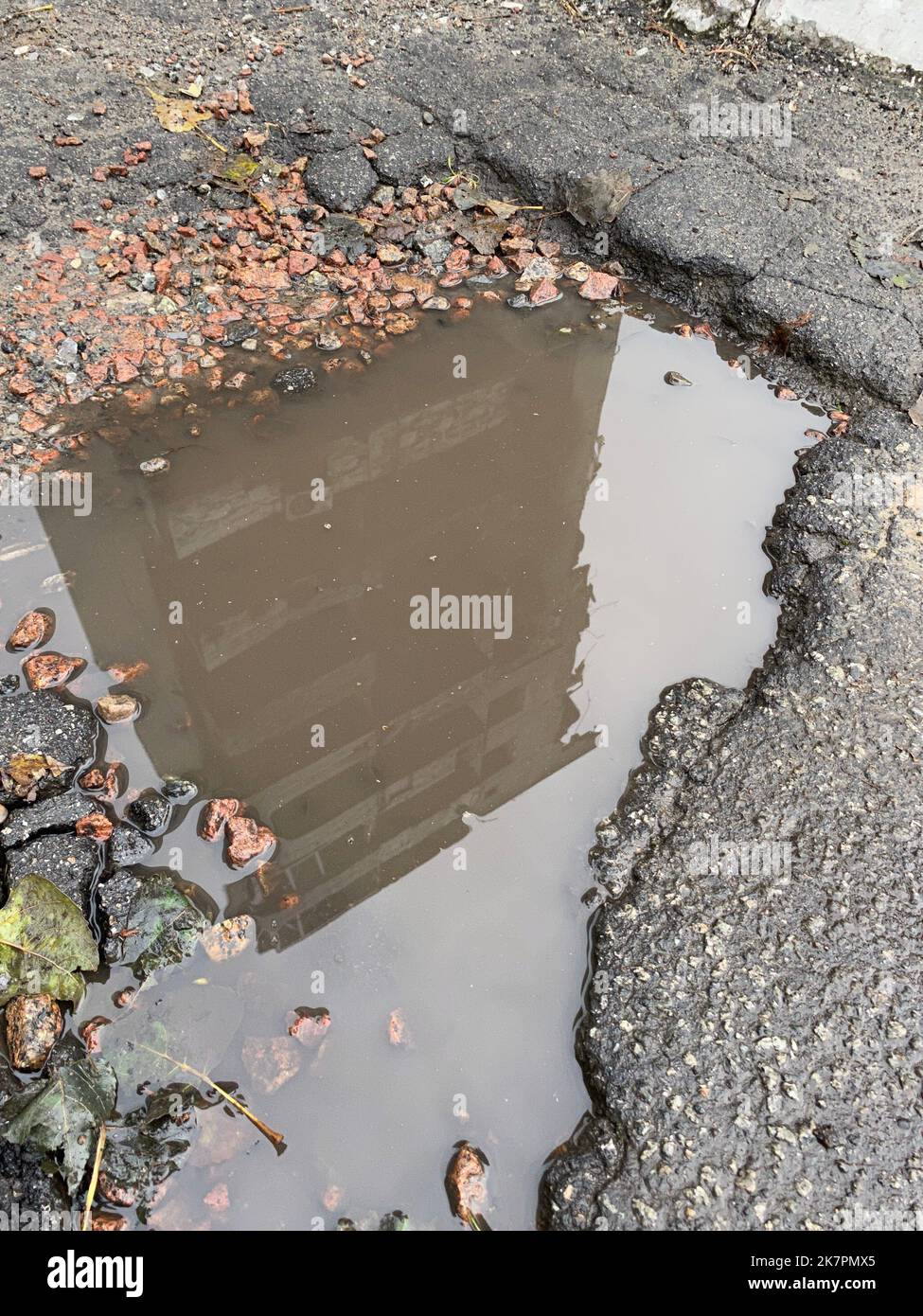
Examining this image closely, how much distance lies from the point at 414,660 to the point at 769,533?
1.28 meters

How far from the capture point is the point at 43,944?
1994mm

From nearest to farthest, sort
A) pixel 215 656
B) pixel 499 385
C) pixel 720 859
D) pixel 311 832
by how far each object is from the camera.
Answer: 1. pixel 720 859
2. pixel 311 832
3. pixel 215 656
4. pixel 499 385

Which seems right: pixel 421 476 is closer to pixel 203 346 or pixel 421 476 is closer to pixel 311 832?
pixel 203 346

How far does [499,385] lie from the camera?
10.9 feet

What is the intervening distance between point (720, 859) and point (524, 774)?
55 centimetres

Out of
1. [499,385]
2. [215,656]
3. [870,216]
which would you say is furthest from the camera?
[870,216]

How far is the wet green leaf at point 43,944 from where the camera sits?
1.97m

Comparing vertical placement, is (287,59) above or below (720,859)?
above

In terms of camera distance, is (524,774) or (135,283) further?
(135,283)

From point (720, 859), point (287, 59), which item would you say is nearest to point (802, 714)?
point (720, 859)

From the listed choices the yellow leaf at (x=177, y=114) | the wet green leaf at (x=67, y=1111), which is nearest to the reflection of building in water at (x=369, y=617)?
the wet green leaf at (x=67, y=1111)

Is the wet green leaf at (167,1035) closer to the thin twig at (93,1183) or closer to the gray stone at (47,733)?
the thin twig at (93,1183)

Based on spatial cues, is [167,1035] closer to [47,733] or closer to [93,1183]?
[93,1183]

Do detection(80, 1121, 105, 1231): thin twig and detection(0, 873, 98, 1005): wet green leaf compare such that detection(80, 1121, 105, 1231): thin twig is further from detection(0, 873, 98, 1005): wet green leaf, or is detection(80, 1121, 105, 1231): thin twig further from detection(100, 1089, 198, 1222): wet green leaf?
detection(0, 873, 98, 1005): wet green leaf
